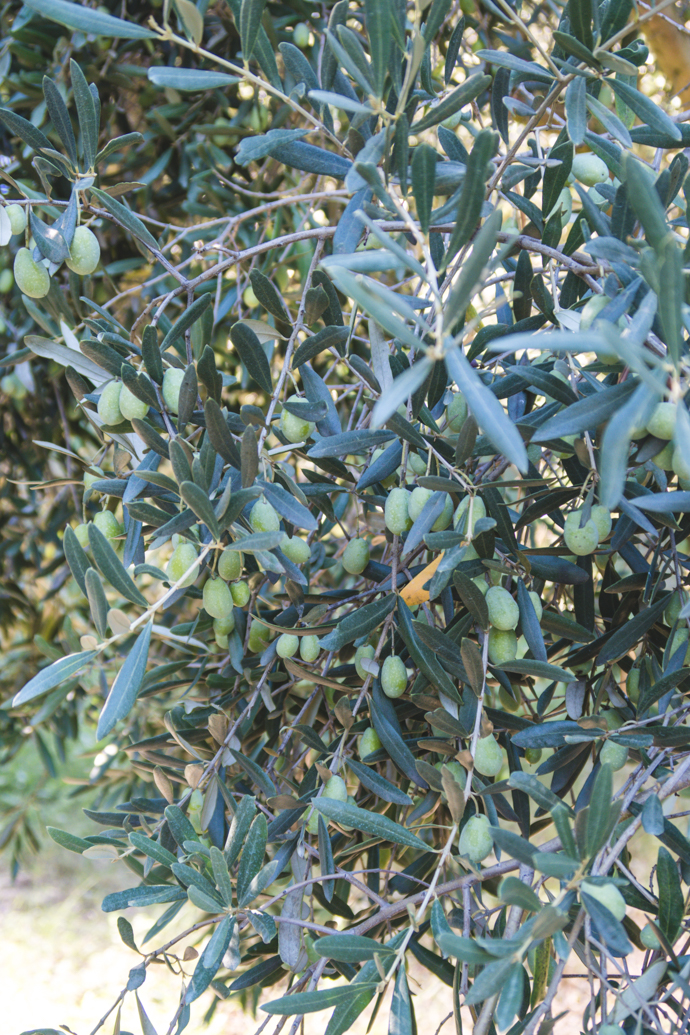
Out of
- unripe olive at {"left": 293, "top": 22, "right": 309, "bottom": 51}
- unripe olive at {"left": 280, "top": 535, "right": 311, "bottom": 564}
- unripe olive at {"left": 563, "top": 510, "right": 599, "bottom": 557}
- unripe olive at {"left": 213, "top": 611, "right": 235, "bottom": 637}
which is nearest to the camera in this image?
unripe olive at {"left": 563, "top": 510, "right": 599, "bottom": 557}

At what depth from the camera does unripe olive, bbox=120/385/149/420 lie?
620 millimetres

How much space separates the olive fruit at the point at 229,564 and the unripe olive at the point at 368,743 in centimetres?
23

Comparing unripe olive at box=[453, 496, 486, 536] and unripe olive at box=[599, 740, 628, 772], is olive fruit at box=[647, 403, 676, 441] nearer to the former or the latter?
unripe olive at box=[453, 496, 486, 536]

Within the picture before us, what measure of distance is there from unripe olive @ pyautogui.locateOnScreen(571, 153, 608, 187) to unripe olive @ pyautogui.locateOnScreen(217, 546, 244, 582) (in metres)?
0.49

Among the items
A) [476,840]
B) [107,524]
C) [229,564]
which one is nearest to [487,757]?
[476,840]

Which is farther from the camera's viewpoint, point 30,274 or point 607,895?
point 30,274

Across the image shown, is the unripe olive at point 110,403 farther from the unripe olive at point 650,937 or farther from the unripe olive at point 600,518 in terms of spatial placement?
the unripe olive at point 650,937

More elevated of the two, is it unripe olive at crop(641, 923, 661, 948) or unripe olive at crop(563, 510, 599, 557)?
unripe olive at crop(563, 510, 599, 557)

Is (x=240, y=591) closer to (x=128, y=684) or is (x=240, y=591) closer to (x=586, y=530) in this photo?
(x=128, y=684)

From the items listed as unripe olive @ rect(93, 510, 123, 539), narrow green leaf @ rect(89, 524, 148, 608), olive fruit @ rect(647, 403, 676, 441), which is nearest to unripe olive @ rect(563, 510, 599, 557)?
olive fruit @ rect(647, 403, 676, 441)

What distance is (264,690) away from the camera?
0.82m

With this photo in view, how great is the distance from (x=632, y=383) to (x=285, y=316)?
1.10 ft

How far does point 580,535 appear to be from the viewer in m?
0.55

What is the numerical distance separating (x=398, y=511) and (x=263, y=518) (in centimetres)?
12
